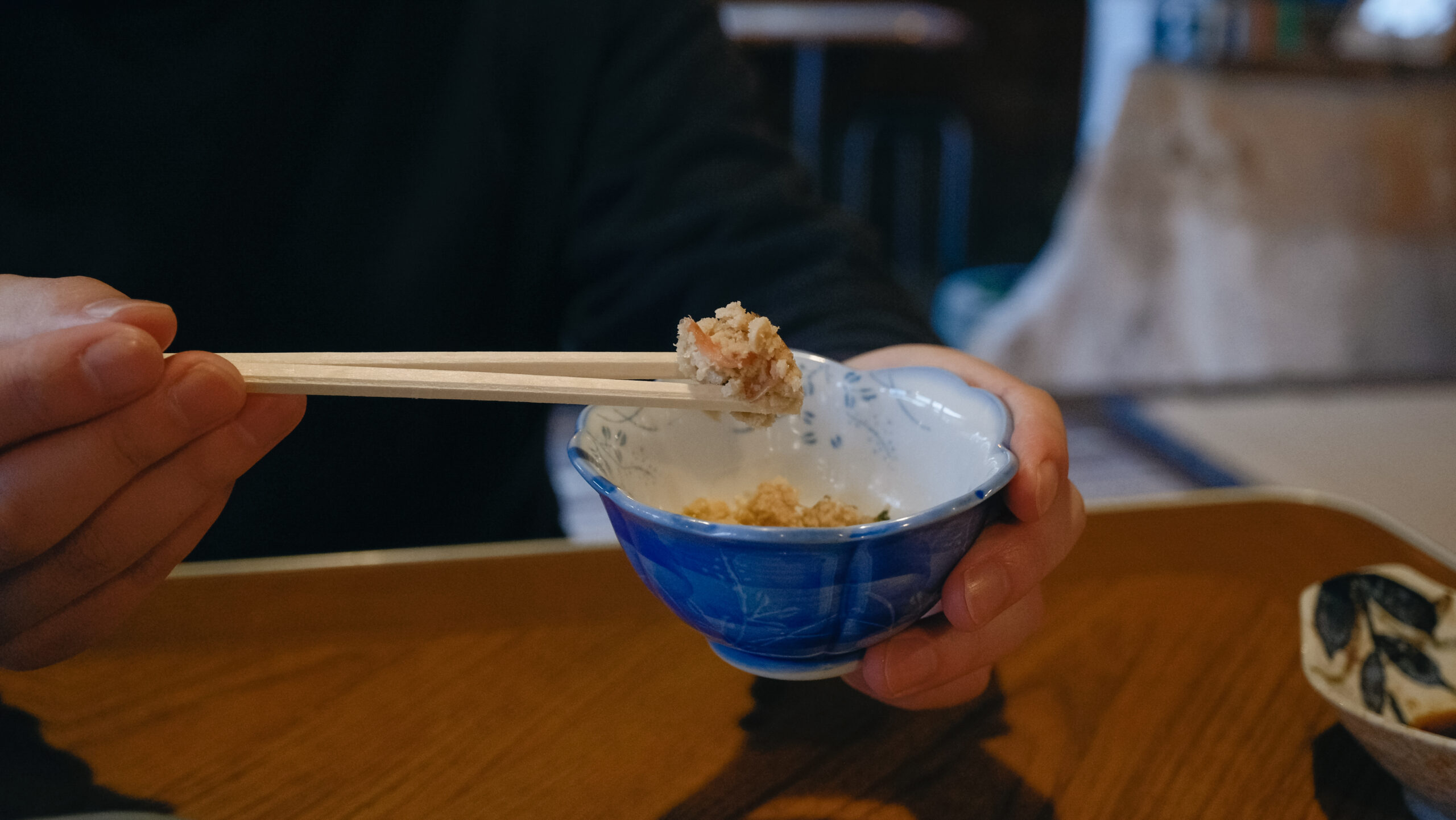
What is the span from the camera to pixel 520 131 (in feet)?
4.63

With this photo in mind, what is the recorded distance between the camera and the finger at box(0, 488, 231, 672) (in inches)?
28.1

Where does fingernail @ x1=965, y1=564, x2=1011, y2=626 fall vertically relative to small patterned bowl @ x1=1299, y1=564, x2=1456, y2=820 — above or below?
above

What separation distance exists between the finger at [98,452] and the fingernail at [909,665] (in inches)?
21.5

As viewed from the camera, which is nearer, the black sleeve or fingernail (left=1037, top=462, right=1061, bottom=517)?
fingernail (left=1037, top=462, right=1061, bottom=517)

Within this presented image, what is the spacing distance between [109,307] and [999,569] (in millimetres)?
691

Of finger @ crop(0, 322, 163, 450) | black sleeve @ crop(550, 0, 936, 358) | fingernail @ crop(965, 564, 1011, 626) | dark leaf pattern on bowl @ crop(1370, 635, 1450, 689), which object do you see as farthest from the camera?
black sleeve @ crop(550, 0, 936, 358)

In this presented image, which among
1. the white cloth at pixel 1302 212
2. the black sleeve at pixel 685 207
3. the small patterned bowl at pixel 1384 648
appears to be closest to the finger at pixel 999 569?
the small patterned bowl at pixel 1384 648

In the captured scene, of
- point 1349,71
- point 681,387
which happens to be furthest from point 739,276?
point 1349,71

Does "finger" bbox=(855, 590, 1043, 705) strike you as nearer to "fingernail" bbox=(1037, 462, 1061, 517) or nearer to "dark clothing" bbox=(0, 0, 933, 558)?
"fingernail" bbox=(1037, 462, 1061, 517)

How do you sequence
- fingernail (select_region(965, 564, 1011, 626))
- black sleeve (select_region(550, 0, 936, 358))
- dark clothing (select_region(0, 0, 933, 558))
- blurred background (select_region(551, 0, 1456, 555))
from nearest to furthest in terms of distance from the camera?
fingernail (select_region(965, 564, 1011, 626)), dark clothing (select_region(0, 0, 933, 558)), black sleeve (select_region(550, 0, 936, 358)), blurred background (select_region(551, 0, 1456, 555))

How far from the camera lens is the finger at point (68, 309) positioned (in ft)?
2.03

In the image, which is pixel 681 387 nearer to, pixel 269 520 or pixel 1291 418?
pixel 269 520

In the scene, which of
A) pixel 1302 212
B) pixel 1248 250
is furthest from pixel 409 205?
pixel 1302 212

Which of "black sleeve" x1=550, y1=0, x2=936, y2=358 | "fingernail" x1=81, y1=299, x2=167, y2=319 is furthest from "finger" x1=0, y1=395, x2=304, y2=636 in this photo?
"black sleeve" x1=550, y1=0, x2=936, y2=358
